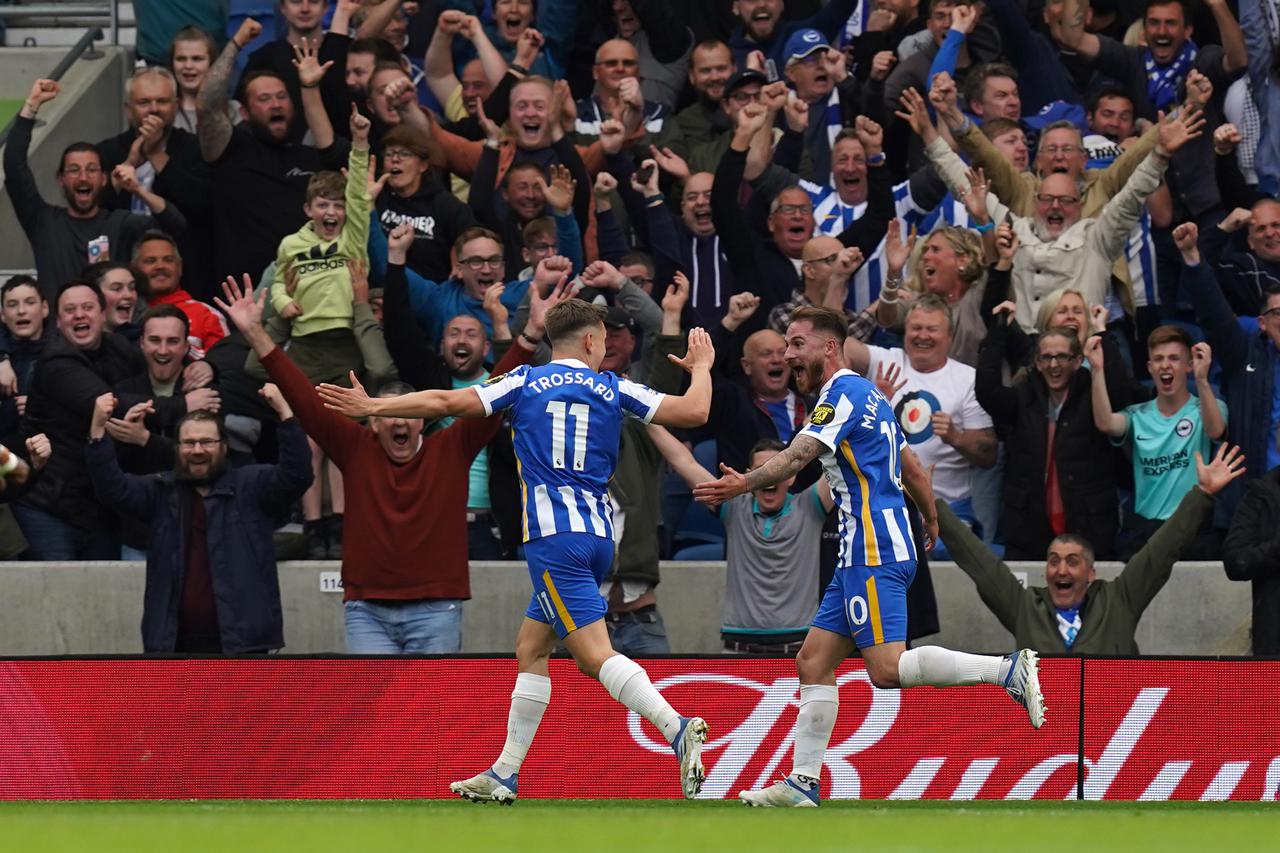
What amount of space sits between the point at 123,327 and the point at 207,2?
4347 millimetres

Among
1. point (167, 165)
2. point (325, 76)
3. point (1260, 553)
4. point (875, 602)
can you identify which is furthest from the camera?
point (325, 76)

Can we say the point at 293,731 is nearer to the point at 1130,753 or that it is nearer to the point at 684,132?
the point at 1130,753

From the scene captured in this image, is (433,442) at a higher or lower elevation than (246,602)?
higher

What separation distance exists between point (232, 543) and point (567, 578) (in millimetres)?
3417

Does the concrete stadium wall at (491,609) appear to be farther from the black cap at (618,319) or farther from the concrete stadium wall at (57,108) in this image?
the concrete stadium wall at (57,108)

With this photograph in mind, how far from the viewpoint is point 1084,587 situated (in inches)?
453

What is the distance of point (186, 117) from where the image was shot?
50.0 ft

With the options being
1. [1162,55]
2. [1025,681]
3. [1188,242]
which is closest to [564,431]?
[1025,681]

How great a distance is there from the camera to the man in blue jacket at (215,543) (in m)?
11.7

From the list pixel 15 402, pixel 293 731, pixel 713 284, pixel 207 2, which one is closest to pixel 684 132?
pixel 713 284

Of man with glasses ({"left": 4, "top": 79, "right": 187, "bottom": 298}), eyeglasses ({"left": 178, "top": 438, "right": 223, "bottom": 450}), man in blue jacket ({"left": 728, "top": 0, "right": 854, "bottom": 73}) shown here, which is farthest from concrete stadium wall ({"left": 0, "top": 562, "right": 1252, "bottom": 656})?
man in blue jacket ({"left": 728, "top": 0, "right": 854, "bottom": 73})

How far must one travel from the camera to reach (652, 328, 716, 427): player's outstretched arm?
29.5 ft

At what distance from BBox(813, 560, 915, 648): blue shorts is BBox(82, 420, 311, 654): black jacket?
3950 mm

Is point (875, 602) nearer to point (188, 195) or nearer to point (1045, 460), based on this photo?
point (1045, 460)
